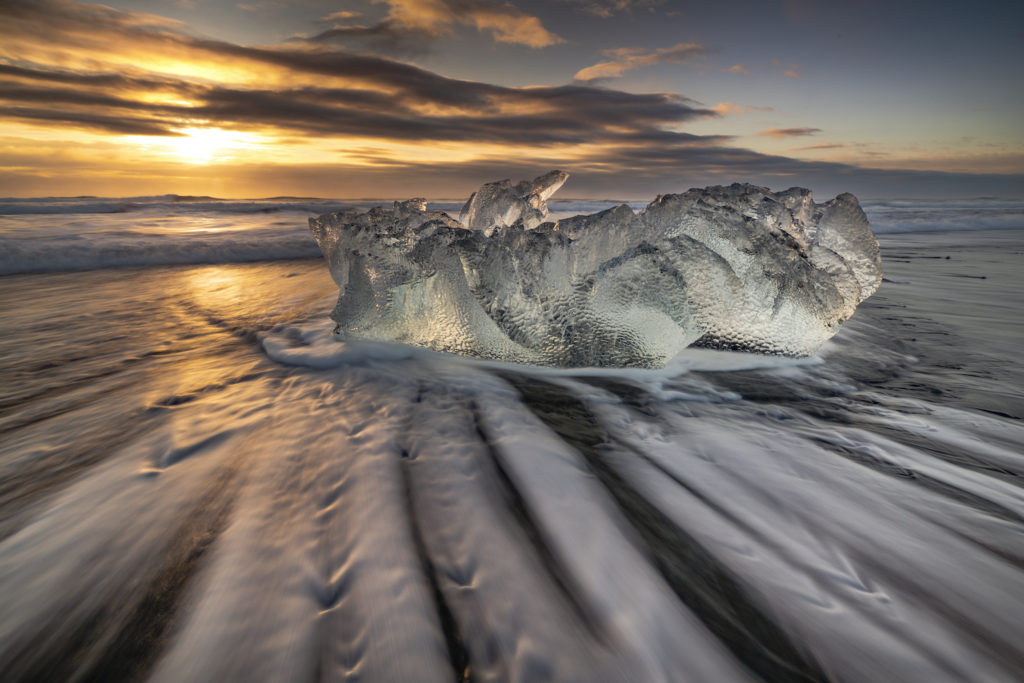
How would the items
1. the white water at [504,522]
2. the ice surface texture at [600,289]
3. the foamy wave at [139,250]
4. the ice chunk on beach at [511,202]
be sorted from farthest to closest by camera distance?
the foamy wave at [139,250] < the ice chunk on beach at [511,202] < the ice surface texture at [600,289] < the white water at [504,522]

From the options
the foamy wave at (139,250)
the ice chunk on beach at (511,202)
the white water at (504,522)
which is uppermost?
the ice chunk on beach at (511,202)

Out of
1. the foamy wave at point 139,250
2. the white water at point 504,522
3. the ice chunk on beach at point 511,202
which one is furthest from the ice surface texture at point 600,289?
the foamy wave at point 139,250

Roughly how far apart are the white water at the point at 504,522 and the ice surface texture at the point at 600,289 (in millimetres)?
213

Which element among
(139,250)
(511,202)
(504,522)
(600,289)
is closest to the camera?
(504,522)

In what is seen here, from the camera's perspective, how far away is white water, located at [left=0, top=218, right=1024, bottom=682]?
787 mm

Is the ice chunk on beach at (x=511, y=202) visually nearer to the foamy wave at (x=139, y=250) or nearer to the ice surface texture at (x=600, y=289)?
the ice surface texture at (x=600, y=289)

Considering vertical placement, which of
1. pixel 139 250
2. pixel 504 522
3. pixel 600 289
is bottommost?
pixel 504 522

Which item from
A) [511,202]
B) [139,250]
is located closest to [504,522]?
[511,202]

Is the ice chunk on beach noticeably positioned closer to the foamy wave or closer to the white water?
the white water

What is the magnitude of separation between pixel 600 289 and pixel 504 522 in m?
1.37

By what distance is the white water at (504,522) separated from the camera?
31.0 inches

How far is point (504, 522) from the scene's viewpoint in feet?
3.57

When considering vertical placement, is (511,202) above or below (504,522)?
above

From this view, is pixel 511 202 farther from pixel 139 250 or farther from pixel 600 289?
pixel 139 250
